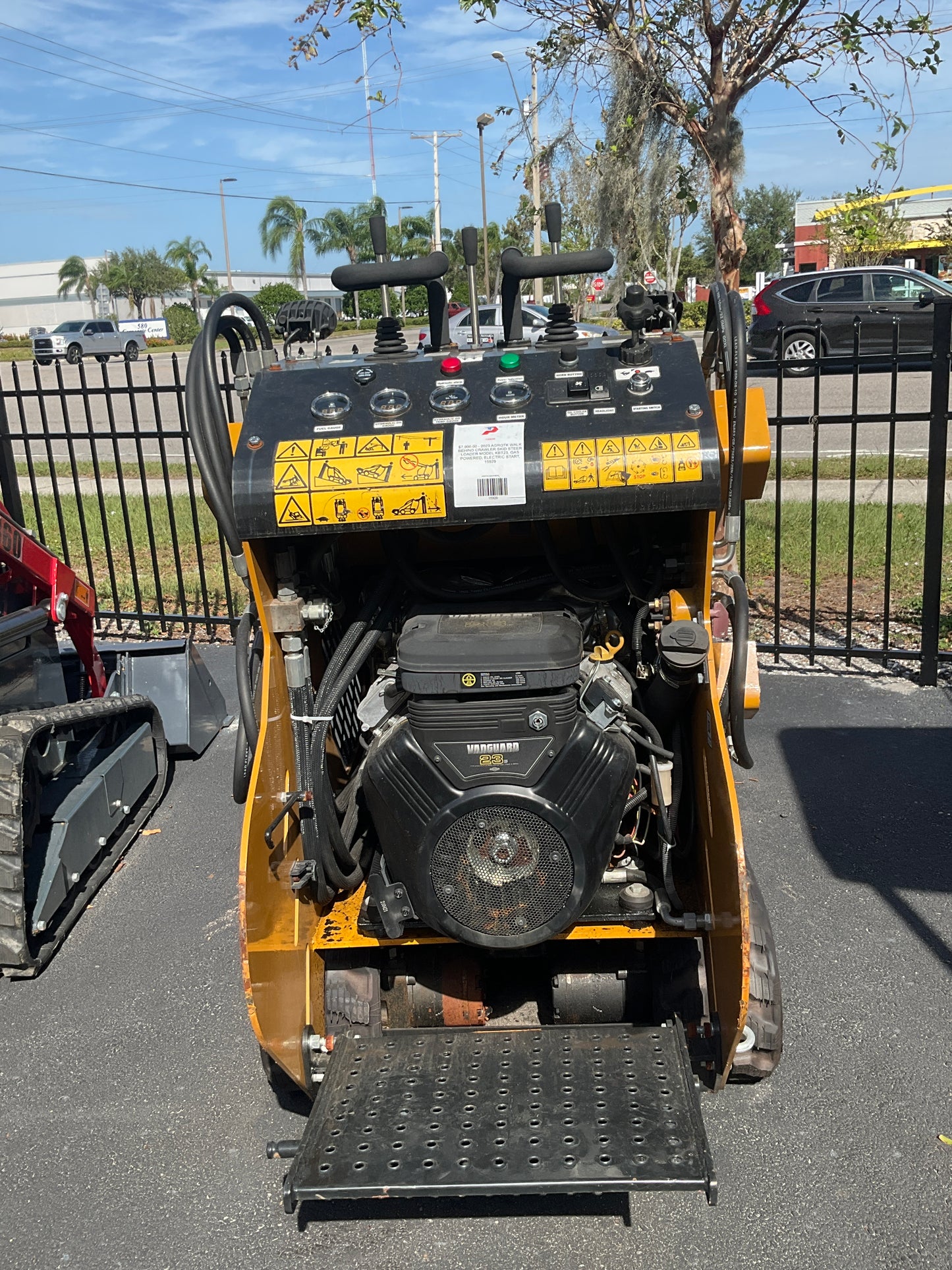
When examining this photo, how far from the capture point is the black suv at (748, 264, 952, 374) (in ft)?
54.0

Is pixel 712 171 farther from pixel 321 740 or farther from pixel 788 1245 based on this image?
pixel 788 1245

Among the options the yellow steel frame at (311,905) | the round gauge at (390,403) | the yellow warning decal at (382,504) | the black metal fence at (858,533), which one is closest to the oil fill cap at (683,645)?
the yellow steel frame at (311,905)

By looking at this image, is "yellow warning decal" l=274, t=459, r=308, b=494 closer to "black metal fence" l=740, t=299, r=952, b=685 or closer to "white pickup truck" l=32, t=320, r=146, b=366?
"black metal fence" l=740, t=299, r=952, b=685

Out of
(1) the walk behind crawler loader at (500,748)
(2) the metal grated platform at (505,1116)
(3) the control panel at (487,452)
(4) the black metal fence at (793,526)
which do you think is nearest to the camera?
(2) the metal grated platform at (505,1116)

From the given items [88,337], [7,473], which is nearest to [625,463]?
[7,473]

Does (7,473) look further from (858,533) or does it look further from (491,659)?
(858,533)

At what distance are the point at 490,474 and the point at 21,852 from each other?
214cm

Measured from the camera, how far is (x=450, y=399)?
2932mm

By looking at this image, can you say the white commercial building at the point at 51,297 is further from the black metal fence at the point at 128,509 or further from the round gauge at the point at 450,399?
the round gauge at the point at 450,399

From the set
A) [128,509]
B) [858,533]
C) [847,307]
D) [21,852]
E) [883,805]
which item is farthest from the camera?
[847,307]

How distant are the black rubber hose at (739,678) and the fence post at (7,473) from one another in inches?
202

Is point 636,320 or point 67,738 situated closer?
point 636,320

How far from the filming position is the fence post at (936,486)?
5488 mm

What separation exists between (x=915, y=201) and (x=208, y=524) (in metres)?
46.6
